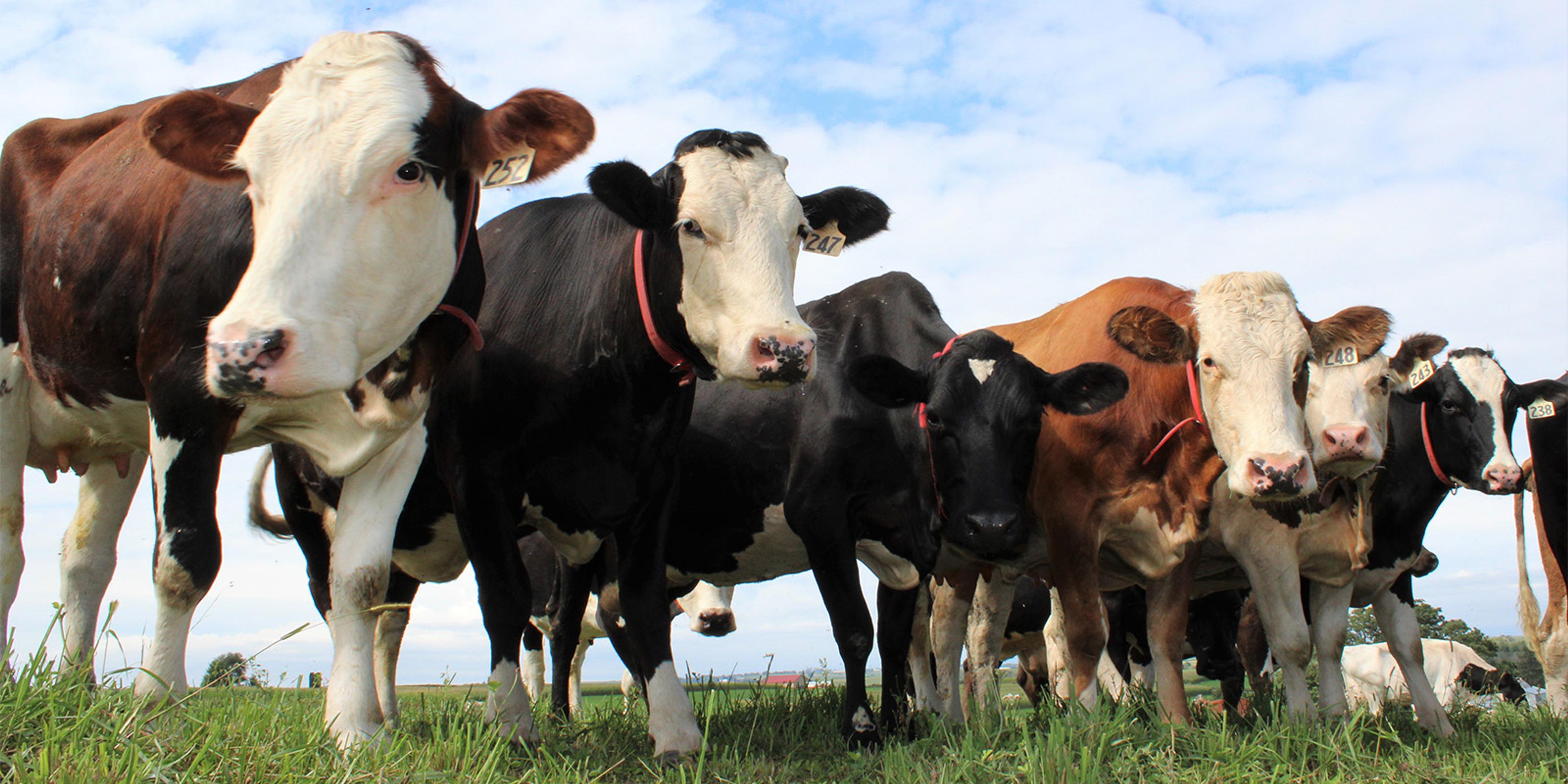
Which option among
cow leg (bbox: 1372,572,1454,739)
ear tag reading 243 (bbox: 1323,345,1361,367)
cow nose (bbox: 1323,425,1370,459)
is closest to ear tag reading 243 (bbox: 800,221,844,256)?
cow nose (bbox: 1323,425,1370,459)

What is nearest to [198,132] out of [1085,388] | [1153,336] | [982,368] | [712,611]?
[982,368]

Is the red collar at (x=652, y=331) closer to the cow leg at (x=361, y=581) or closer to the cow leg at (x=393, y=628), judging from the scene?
the cow leg at (x=361, y=581)

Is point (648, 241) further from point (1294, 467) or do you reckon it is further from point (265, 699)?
point (1294, 467)

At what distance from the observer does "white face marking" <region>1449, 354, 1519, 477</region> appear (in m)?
8.21

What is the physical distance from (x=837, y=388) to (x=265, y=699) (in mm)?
3132

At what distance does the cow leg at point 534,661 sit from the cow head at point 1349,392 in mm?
6937

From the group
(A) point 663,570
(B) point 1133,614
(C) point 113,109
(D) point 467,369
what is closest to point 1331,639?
(B) point 1133,614

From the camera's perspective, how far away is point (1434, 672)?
49.4 ft

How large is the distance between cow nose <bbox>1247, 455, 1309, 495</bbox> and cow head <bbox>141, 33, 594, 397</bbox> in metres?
3.41

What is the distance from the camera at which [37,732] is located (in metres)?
3.06

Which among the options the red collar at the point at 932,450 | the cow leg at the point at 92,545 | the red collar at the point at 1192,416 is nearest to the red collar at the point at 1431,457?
the red collar at the point at 1192,416

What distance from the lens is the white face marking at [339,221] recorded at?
11.0ft

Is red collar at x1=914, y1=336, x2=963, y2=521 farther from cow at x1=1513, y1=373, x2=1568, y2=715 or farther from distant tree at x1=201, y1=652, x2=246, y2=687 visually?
cow at x1=1513, y1=373, x2=1568, y2=715

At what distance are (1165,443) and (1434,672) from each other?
11.2m
